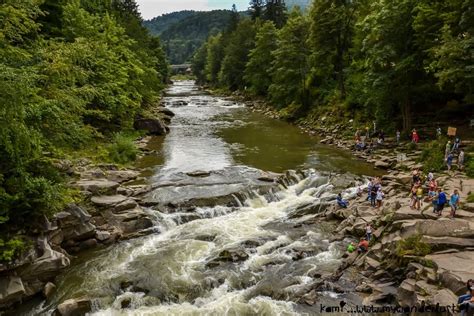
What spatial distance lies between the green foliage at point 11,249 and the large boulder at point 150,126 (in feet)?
97.6

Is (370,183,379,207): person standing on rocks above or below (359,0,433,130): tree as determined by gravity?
below

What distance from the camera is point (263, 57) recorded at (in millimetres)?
66938

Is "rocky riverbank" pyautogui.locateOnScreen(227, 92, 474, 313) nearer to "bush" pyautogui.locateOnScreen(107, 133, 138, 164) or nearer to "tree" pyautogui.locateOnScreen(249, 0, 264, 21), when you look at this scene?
"bush" pyautogui.locateOnScreen(107, 133, 138, 164)

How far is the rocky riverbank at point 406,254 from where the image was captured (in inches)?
513

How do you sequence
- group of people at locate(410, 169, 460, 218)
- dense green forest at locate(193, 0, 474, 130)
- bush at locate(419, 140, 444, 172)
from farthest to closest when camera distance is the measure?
dense green forest at locate(193, 0, 474, 130) < bush at locate(419, 140, 444, 172) < group of people at locate(410, 169, 460, 218)

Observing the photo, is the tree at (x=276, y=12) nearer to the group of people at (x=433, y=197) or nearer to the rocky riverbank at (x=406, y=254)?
the group of people at (x=433, y=197)

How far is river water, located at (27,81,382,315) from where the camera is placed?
1477 centimetres

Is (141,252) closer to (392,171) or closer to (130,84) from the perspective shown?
(392,171)

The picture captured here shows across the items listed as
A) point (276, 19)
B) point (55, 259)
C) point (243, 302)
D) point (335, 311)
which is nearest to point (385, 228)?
point (335, 311)

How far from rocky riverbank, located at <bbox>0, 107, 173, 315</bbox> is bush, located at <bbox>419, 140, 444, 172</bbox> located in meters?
17.6

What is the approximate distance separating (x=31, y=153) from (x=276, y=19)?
82906mm

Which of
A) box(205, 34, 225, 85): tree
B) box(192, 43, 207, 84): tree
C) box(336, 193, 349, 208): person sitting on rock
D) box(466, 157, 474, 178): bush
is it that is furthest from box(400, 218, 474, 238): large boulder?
box(192, 43, 207, 84): tree

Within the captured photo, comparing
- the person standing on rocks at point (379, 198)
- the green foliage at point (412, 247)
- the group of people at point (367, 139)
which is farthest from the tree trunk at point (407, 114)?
the green foliage at point (412, 247)

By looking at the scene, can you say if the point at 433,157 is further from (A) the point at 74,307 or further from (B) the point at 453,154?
(A) the point at 74,307
